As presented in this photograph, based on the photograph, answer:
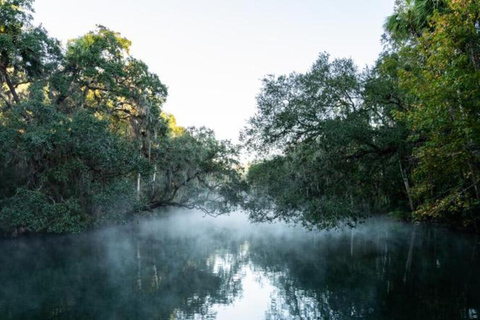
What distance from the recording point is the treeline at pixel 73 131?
50.7ft

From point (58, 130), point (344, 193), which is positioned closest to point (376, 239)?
point (344, 193)

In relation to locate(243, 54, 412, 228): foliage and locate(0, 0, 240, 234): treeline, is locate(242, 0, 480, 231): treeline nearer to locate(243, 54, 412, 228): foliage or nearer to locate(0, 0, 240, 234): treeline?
locate(243, 54, 412, 228): foliage

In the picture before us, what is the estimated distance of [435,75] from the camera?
33.3ft

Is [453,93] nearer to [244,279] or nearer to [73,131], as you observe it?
[244,279]

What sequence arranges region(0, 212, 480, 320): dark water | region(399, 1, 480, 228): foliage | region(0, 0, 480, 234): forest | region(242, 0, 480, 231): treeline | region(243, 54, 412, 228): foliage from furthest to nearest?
region(243, 54, 412, 228): foliage < region(242, 0, 480, 231): treeline < region(0, 0, 480, 234): forest < region(0, 212, 480, 320): dark water < region(399, 1, 480, 228): foliage

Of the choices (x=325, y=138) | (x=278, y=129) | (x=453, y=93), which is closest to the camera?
(x=453, y=93)

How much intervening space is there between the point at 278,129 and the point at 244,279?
665 cm

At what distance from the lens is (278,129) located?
1644 centimetres

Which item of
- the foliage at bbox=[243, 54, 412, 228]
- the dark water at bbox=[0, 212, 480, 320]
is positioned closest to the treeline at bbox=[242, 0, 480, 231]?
the foliage at bbox=[243, 54, 412, 228]

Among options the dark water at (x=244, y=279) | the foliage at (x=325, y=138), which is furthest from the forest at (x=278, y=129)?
the dark water at (x=244, y=279)

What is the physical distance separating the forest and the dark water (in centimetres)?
170

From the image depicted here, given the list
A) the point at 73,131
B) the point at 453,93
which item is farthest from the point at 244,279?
the point at 73,131

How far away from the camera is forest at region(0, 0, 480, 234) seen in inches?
436

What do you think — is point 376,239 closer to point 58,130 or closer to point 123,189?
point 123,189
